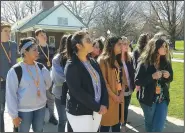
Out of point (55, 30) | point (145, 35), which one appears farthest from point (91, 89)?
point (55, 30)

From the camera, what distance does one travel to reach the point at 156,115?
158 inches

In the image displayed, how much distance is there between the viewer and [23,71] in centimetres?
346

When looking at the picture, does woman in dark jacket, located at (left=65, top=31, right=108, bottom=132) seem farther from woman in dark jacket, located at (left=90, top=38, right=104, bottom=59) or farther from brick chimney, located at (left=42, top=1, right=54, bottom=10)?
brick chimney, located at (left=42, top=1, right=54, bottom=10)

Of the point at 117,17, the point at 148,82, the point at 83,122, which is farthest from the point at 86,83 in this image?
the point at 117,17

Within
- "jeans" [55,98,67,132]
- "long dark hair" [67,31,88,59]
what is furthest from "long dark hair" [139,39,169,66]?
"jeans" [55,98,67,132]

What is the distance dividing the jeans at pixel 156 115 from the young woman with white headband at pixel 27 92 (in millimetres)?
1556

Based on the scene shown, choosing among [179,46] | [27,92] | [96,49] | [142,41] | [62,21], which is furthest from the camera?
[179,46]

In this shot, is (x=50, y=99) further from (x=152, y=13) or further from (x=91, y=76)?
(x=152, y=13)

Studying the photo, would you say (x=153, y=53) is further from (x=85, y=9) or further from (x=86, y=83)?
(x=85, y=9)

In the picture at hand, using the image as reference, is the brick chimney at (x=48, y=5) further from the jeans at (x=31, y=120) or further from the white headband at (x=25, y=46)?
the jeans at (x=31, y=120)

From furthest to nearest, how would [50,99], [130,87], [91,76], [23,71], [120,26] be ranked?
[120,26], [50,99], [130,87], [23,71], [91,76]

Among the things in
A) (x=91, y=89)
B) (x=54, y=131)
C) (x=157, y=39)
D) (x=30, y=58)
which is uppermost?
(x=157, y=39)

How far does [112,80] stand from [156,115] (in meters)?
0.83

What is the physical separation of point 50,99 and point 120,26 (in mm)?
43461
